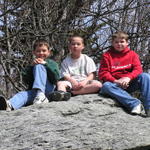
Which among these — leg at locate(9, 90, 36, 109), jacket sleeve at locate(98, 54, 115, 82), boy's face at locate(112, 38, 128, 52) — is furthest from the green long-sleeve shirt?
boy's face at locate(112, 38, 128, 52)

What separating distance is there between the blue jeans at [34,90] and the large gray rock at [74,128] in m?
0.39

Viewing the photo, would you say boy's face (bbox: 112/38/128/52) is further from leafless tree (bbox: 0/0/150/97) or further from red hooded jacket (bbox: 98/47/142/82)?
leafless tree (bbox: 0/0/150/97)

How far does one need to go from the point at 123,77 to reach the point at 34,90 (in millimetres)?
1217

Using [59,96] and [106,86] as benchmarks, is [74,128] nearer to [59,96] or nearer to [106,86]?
[59,96]

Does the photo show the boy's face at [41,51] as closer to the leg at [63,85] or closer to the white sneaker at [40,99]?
the leg at [63,85]

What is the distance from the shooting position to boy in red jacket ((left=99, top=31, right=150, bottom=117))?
178 inches

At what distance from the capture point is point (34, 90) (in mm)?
4777

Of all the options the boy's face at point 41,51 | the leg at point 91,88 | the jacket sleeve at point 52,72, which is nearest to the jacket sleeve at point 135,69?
the leg at point 91,88

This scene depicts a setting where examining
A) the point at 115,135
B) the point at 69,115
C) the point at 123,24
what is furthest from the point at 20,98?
the point at 123,24

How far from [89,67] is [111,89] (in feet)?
2.18

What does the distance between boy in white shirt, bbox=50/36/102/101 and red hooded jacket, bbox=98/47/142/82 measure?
19 centimetres

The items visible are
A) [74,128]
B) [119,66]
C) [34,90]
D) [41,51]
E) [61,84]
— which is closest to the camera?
[74,128]

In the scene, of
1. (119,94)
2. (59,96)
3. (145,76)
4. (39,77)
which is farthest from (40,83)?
(145,76)

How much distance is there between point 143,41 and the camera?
27.6 ft
